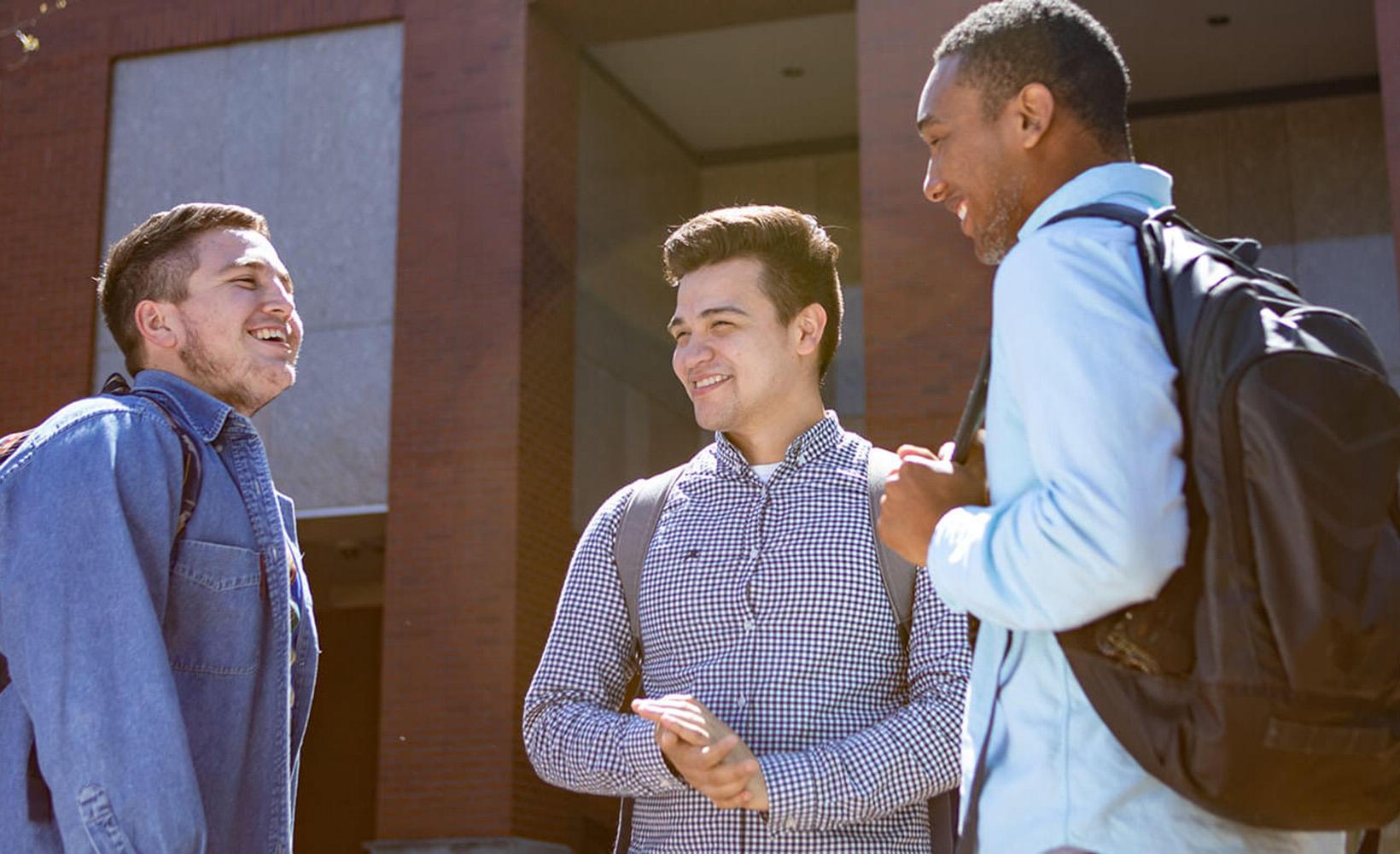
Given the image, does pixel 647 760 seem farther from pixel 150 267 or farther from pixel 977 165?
pixel 150 267

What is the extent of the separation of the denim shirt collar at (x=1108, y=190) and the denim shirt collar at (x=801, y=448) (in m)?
1.27

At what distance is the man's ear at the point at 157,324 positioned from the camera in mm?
3623

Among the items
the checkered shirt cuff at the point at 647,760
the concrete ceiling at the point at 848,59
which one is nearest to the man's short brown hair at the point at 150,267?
the checkered shirt cuff at the point at 647,760

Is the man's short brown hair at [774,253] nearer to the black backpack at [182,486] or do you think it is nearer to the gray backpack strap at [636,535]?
the gray backpack strap at [636,535]

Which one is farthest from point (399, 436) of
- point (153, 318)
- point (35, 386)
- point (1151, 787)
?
point (1151, 787)

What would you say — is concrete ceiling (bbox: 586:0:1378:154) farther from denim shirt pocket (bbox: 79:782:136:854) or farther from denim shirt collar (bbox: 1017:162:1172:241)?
denim shirt pocket (bbox: 79:782:136:854)

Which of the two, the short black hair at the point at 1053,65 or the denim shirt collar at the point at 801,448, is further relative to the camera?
the denim shirt collar at the point at 801,448

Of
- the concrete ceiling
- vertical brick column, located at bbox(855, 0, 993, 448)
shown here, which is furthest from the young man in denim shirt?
the concrete ceiling

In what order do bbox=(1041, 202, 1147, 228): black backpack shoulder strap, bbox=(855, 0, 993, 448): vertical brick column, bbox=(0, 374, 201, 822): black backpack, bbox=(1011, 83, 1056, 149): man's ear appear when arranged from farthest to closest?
bbox=(855, 0, 993, 448): vertical brick column, bbox=(0, 374, 201, 822): black backpack, bbox=(1011, 83, 1056, 149): man's ear, bbox=(1041, 202, 1147, 228): black backpack shoulder strap

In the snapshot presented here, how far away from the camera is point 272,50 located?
13758mm

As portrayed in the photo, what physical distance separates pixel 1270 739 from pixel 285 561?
2111 mm

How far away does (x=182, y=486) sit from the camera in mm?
3285

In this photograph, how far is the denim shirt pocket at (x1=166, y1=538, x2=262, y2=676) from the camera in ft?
10.6

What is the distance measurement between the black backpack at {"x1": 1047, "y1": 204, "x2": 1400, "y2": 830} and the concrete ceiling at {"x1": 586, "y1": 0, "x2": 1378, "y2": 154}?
34.4 feet
